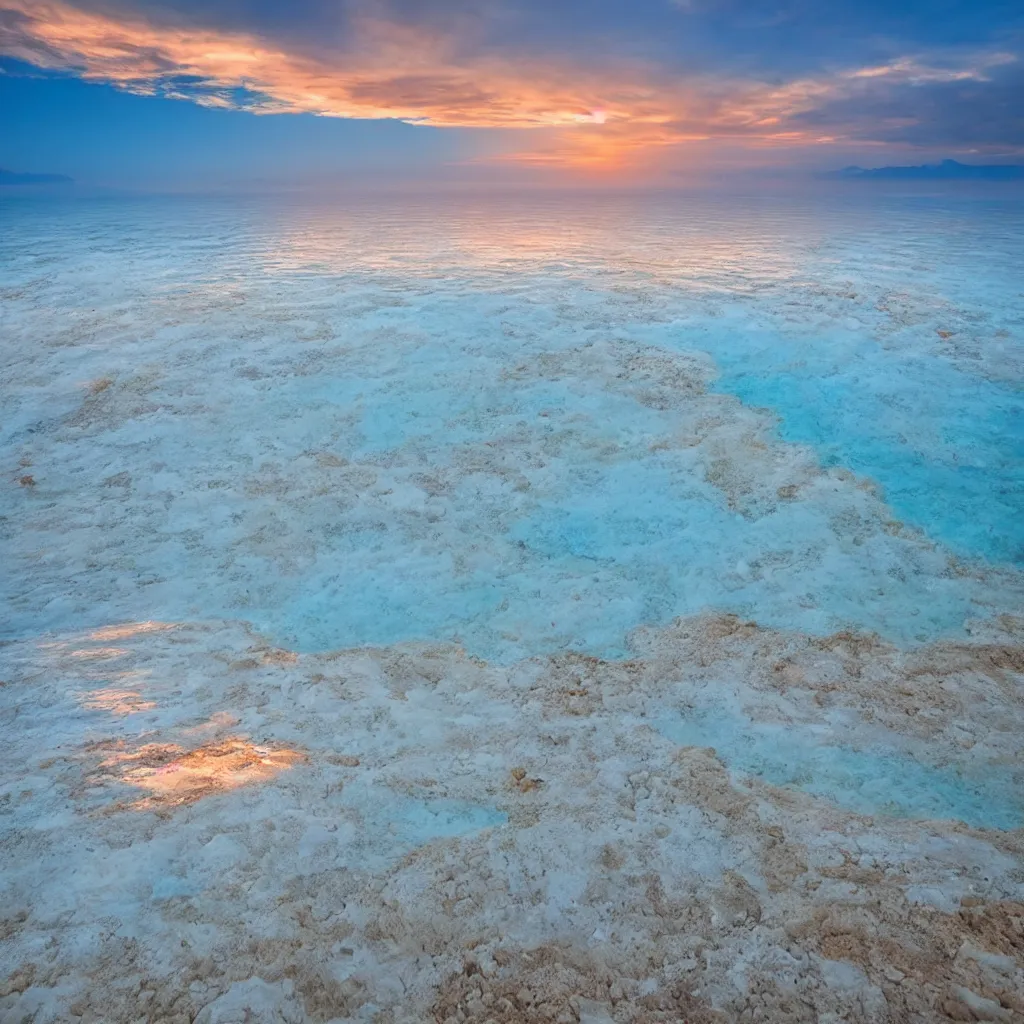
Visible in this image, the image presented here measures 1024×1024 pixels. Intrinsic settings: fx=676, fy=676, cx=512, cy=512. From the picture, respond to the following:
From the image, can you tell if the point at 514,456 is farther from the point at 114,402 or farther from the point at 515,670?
the point at 114,402

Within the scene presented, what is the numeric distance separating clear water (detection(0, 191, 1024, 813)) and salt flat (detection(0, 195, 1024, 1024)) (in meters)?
0.07

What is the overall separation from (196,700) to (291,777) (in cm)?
135

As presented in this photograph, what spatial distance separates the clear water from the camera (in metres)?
7.07

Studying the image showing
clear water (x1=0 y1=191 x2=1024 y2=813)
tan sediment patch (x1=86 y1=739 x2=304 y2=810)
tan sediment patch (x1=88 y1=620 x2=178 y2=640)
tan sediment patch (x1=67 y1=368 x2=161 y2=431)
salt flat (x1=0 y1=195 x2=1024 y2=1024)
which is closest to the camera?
salt flat (x1=0 y1=195 x2=1024 y2=1024)

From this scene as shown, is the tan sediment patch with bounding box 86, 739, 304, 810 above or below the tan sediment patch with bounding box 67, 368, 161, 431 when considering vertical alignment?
below

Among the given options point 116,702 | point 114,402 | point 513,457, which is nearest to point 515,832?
point 116,702

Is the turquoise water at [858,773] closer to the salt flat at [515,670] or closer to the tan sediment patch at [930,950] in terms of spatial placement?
the salt flat at [515,670]

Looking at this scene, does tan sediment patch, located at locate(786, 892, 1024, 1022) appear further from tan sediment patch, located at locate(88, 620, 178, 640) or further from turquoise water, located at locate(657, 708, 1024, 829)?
tan sediment patch, located at locate(88, 620, 178, 640)

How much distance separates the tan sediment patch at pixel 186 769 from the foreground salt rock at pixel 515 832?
2cm

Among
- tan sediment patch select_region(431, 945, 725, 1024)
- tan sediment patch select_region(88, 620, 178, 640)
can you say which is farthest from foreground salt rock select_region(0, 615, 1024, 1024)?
tan sediment patch select_region(88, 620, 178, 640)

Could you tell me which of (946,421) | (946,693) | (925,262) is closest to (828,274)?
(925,262)

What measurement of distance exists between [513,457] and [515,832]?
605 cm

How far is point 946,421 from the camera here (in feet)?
34.2

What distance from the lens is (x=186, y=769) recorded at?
475 centimetres
